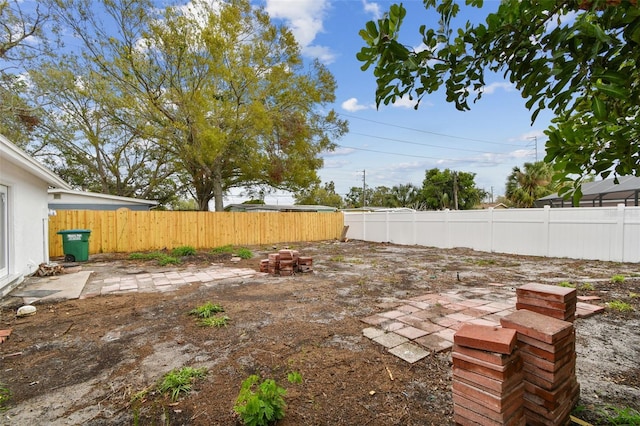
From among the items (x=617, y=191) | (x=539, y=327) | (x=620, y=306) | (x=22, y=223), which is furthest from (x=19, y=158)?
(x=617, y=191)

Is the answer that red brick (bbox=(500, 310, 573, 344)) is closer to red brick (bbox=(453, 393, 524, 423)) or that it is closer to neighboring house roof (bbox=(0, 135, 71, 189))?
red brick (bbox=(453, 393, 524, 423))

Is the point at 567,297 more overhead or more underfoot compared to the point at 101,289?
more overhead

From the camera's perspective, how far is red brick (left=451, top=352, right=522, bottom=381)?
140 centimetres

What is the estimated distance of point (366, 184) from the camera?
40.7 m

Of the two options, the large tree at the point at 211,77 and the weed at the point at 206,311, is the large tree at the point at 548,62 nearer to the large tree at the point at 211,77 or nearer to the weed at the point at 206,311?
the weed at the point at 206,311

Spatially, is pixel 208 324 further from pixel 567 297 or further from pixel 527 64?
pixel 527 64

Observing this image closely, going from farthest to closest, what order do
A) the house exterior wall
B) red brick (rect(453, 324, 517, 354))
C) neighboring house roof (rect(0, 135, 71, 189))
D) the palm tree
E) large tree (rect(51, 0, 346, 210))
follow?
the palm tree, large tree (rect(51, 0, 346, 210)), the house exterior wall, neighboring house roof (rect(0, 135, 71, 189)), red brick (rect(453, 324, 517, 354))

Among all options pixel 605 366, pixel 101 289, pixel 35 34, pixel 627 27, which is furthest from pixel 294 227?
pixel 627 27

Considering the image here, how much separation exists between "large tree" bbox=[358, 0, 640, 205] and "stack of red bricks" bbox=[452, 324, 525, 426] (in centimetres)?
77

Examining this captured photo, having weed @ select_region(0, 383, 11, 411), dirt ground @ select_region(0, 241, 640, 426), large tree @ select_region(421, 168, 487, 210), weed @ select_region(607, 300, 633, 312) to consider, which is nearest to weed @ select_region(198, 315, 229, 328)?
dirt ground @ select_region(0, 241, 640, 426)

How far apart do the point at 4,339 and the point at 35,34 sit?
9.68 meters

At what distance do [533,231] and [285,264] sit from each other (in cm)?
724

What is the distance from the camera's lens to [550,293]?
6.39 feet

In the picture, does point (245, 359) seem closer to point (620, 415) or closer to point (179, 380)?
point (179, 380)
